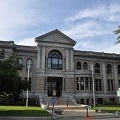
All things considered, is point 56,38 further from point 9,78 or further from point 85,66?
point 9,78

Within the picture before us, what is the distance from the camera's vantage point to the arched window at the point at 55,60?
50.8 meters

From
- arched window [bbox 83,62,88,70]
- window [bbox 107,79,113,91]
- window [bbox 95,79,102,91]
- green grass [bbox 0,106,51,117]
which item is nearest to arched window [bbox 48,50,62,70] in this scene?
arched window [bbox 83,62,88,70]

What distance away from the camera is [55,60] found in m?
51.2

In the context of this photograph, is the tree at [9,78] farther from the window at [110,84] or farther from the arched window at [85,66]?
the window at [110,84]

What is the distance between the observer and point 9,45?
47281 mm

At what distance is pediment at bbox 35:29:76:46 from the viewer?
49938 millimetres

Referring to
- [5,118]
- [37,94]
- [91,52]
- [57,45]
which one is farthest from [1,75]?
[91,52]

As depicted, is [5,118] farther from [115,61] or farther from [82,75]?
[115,61]

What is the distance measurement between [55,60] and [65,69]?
9.61 feet

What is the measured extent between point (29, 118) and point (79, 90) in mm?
26326

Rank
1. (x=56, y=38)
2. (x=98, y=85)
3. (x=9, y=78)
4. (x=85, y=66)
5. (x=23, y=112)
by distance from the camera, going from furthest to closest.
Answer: (x=85, y=66), (x=98, y=85), (x=56, y=38), (x=23, y=112), (x=9, y=78)

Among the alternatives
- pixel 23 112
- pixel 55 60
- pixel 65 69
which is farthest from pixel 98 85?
pixel 23 112

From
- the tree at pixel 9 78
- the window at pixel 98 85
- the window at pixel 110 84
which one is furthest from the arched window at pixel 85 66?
the tree at pixel 9 78

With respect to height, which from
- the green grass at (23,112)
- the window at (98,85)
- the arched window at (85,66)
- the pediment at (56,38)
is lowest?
the green grass at (23,112)
